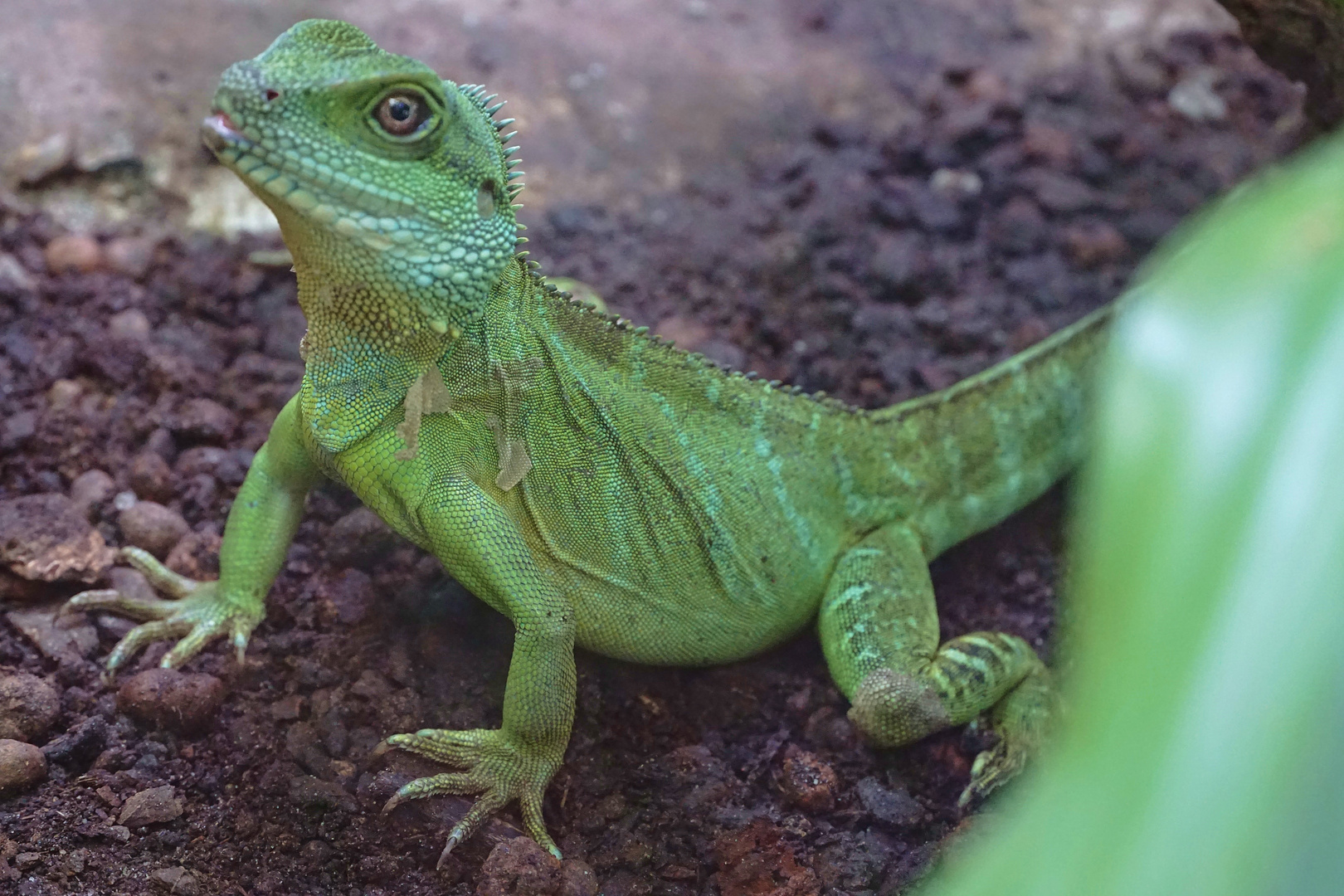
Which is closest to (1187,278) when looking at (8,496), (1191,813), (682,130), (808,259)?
(1191,813)

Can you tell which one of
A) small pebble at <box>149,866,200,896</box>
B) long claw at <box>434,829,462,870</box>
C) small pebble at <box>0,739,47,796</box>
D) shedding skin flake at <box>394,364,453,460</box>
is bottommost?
long claw at <box>434,829,462,870</box>

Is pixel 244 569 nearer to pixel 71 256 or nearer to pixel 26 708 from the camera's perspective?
pixel 26 708

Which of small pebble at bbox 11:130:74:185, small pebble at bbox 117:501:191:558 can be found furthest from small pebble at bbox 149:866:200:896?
small pebble at bbox 11:130:74:185

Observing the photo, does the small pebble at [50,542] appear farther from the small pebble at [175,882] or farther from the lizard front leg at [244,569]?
the small pebble at [175,882]

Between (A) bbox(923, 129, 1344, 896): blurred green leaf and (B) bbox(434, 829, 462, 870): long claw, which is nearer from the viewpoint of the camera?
(A) bbox(923, 129, 1344, 896): blurred green leaf

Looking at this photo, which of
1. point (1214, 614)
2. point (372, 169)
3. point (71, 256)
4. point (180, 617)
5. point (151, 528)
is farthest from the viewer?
point (71, 256)

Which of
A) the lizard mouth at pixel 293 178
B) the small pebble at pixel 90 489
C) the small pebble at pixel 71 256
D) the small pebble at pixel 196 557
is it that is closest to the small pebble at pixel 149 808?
the small pebble at pixel 196 557

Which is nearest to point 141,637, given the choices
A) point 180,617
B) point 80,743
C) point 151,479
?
point 180,617

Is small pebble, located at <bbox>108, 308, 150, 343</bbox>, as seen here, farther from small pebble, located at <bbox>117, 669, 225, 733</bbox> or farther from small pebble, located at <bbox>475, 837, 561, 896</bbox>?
small pebble, located at <bbox>475, 837, 561, 896</bbox>
